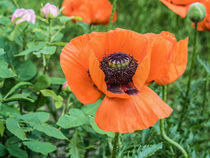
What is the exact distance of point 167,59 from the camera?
0.93 meters

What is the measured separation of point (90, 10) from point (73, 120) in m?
0.76

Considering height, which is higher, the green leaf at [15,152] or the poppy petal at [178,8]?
the poppy petal at [178,8]

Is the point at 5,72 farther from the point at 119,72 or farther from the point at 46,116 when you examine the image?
the point at 119,72

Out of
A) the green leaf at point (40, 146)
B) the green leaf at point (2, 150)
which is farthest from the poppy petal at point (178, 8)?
the green leaf at point (2, 150)

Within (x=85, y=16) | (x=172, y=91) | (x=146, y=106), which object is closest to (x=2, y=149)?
(x=146, y=106)

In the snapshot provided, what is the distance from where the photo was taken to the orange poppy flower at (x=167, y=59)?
91 centimetres

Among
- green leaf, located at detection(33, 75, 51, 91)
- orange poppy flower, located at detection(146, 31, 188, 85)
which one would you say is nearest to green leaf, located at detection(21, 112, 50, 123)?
green leaf, located at detection(33, 75, 51, 91)

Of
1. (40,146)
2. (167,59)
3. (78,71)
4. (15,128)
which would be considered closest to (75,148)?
(40,146)

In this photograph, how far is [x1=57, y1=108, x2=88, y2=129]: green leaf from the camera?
1068mm

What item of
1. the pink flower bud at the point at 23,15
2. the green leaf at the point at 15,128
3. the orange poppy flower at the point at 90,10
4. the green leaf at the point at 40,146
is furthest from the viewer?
the orange poppy flower at the point at 90,10

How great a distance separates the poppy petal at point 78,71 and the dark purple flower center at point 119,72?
5cm

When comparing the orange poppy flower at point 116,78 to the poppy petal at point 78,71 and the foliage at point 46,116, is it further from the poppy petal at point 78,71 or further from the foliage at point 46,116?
the foliage at point 46,116

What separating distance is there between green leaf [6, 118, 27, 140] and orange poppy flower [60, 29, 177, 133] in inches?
8.3

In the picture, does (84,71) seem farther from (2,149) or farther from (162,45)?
(2,149)
